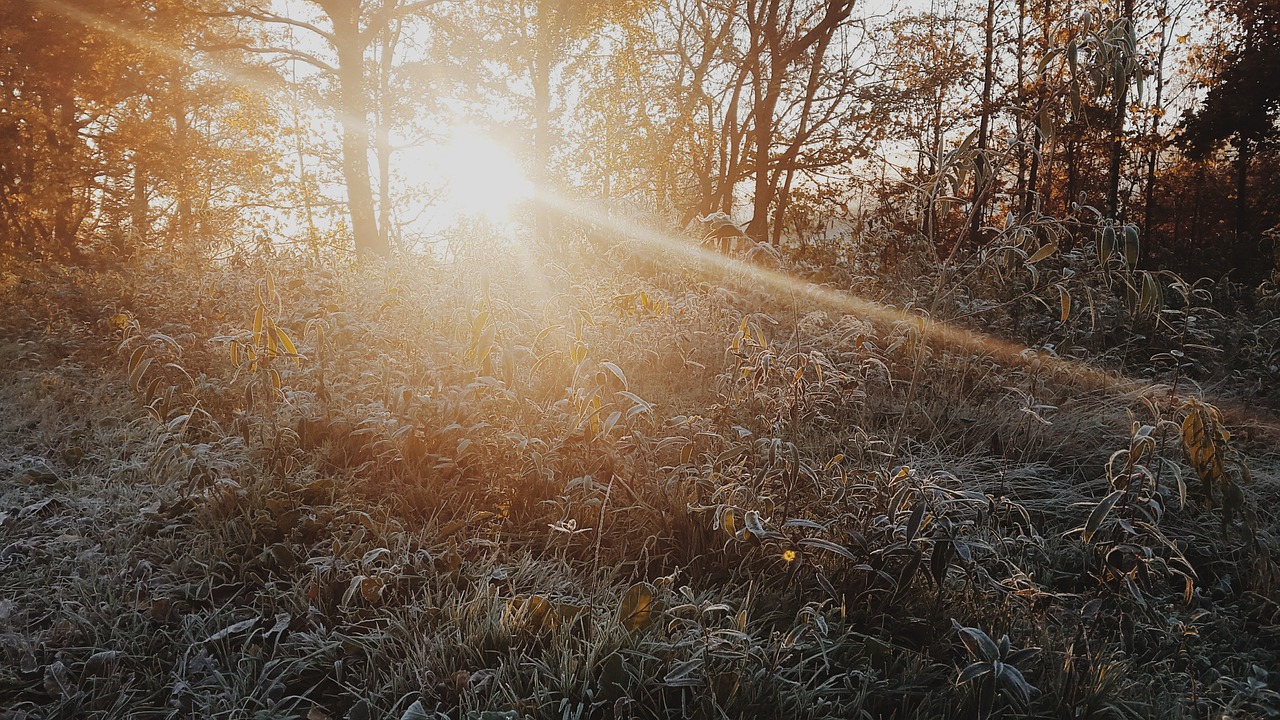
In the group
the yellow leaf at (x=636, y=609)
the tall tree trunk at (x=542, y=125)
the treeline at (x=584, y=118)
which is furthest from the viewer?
the tall tree trunk at (x=542, y=125)

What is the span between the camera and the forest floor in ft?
5.61

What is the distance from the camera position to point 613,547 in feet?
7.82

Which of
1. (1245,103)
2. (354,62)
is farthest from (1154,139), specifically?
(354,62)

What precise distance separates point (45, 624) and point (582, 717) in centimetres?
179

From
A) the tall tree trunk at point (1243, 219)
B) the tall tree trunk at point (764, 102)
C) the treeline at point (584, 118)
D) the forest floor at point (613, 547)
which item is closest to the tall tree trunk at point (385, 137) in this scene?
the treeline at point (584, 118)

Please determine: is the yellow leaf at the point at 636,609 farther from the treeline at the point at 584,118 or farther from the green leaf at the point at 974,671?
the treeline at the point at 584,118

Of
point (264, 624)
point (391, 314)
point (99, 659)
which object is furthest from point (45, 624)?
point (391, 314)

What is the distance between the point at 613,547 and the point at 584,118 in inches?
456

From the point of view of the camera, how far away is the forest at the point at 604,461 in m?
1.75

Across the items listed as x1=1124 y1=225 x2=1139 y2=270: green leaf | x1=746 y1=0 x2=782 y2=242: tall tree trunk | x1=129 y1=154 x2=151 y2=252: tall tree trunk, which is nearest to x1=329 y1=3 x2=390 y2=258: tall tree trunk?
x1=129 y1=154 x2=151 y2=252: tall tree trunk

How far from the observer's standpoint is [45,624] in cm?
206

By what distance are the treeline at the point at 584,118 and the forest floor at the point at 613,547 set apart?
3.22 metres

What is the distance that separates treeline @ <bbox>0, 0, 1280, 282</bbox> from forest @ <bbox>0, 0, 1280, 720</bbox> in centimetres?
12

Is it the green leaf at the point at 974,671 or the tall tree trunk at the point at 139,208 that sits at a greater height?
the tall tree trunk at the point at 139,208
